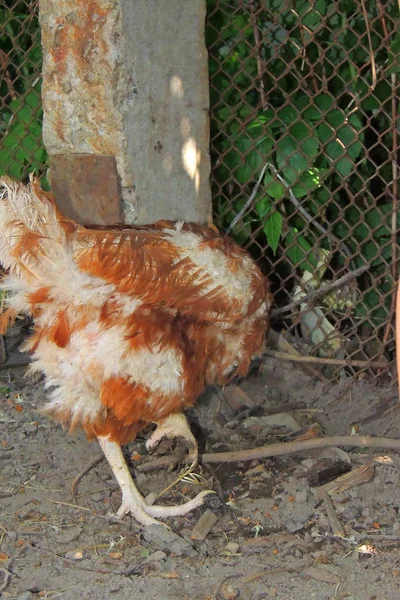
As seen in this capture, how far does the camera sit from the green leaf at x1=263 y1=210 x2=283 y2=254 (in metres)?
3.36

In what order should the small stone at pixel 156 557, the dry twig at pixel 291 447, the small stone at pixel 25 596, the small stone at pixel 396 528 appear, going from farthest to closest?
the dry twig at pixel 291 447, the small stone at pixel 396 528, the small stone at pixel 156 557, the small stone at pixel 25 596

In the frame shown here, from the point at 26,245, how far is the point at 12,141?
1.36 m

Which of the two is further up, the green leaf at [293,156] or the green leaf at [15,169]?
the green leaf at [293,156]

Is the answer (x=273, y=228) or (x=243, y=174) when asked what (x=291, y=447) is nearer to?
(x=273, y=228)

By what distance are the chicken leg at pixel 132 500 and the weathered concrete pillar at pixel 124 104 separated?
0.93 m

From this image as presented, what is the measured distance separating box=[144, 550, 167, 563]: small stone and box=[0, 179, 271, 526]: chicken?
18cm

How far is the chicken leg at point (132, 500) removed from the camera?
2713mm

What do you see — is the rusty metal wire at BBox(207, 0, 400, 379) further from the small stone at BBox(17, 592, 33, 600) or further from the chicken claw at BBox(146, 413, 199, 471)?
the small stone at BBox(17, 592, 33, 600)

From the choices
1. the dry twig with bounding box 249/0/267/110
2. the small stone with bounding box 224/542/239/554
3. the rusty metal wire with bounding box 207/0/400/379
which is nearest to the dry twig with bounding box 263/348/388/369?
the rusty metal wire with bounding box 207/0/400/379

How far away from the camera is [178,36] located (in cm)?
296

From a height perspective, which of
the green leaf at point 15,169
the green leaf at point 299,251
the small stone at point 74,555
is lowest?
the small stone at point 74,555

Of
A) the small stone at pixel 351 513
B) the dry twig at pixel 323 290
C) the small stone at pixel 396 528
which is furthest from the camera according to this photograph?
the dry twig at pixel 323 290

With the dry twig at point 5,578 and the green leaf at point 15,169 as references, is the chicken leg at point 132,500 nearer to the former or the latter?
the dry twig at point 5,578

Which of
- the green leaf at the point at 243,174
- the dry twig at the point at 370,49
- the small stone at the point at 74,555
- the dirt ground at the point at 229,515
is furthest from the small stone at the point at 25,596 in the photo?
the dry twig at the point at 370,49
